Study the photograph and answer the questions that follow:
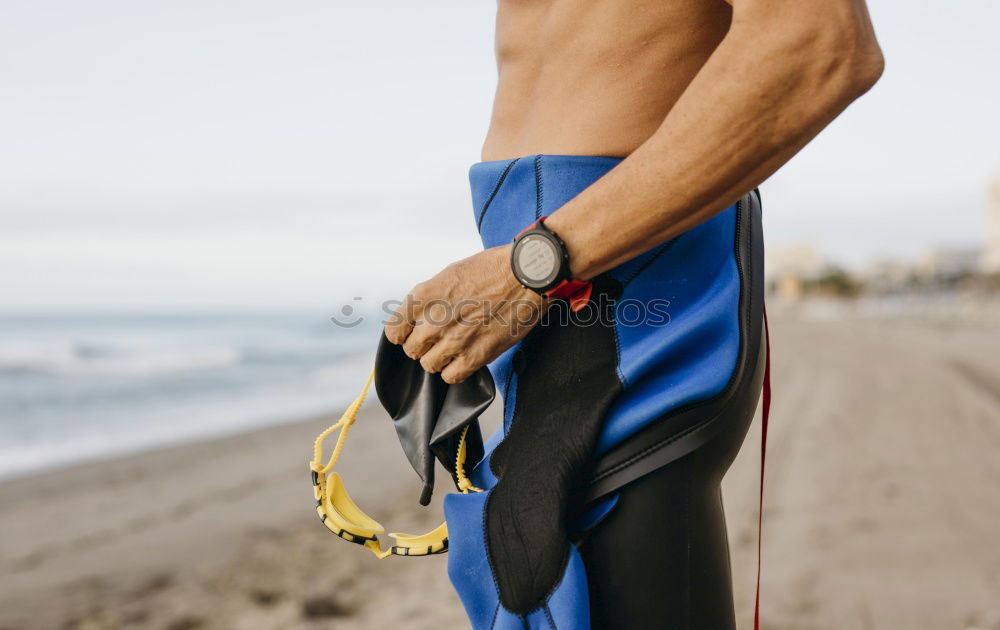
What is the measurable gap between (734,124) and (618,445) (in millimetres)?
453

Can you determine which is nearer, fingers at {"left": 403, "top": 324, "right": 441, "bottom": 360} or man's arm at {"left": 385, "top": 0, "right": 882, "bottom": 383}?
man's arm at {"left": 385, "top": 0, "right": 882, "bottom": 383}

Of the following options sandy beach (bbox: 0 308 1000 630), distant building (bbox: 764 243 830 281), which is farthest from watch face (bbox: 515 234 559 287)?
distant building (bbox: 764 243 830 281)

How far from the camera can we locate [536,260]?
989 mm

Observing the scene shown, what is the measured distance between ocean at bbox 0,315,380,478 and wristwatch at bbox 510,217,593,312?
2.54 meters

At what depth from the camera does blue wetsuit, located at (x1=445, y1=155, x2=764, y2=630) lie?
1025mm

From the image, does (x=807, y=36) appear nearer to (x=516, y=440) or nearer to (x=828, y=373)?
(x=516, y=440)

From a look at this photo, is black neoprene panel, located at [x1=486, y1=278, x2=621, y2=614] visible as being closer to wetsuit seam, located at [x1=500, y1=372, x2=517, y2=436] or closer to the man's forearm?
wetsuit seam, located at [x1=500, y1=372, x2=517, y2=436]

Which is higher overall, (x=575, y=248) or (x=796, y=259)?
(x=796, y=259)

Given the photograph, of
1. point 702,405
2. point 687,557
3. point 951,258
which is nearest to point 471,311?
point 702,405

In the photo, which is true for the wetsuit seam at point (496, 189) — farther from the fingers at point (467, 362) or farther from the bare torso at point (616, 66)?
the fingers at point (467, 362)

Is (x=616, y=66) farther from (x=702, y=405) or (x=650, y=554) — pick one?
(x=650, y=554)

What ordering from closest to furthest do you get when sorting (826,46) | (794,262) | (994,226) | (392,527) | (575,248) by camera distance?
1. (826,46)
2. (575,248)
3. (392,527)
4. (994,226)
5. (794,262)

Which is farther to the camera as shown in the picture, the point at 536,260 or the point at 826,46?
the point at 536,260

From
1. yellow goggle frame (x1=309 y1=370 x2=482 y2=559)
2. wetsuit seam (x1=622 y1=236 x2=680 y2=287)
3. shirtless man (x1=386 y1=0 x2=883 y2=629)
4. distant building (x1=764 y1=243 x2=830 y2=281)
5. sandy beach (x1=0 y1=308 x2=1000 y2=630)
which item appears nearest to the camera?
shirtless man (x1=386 y1=0 x2=883 y2=629)
